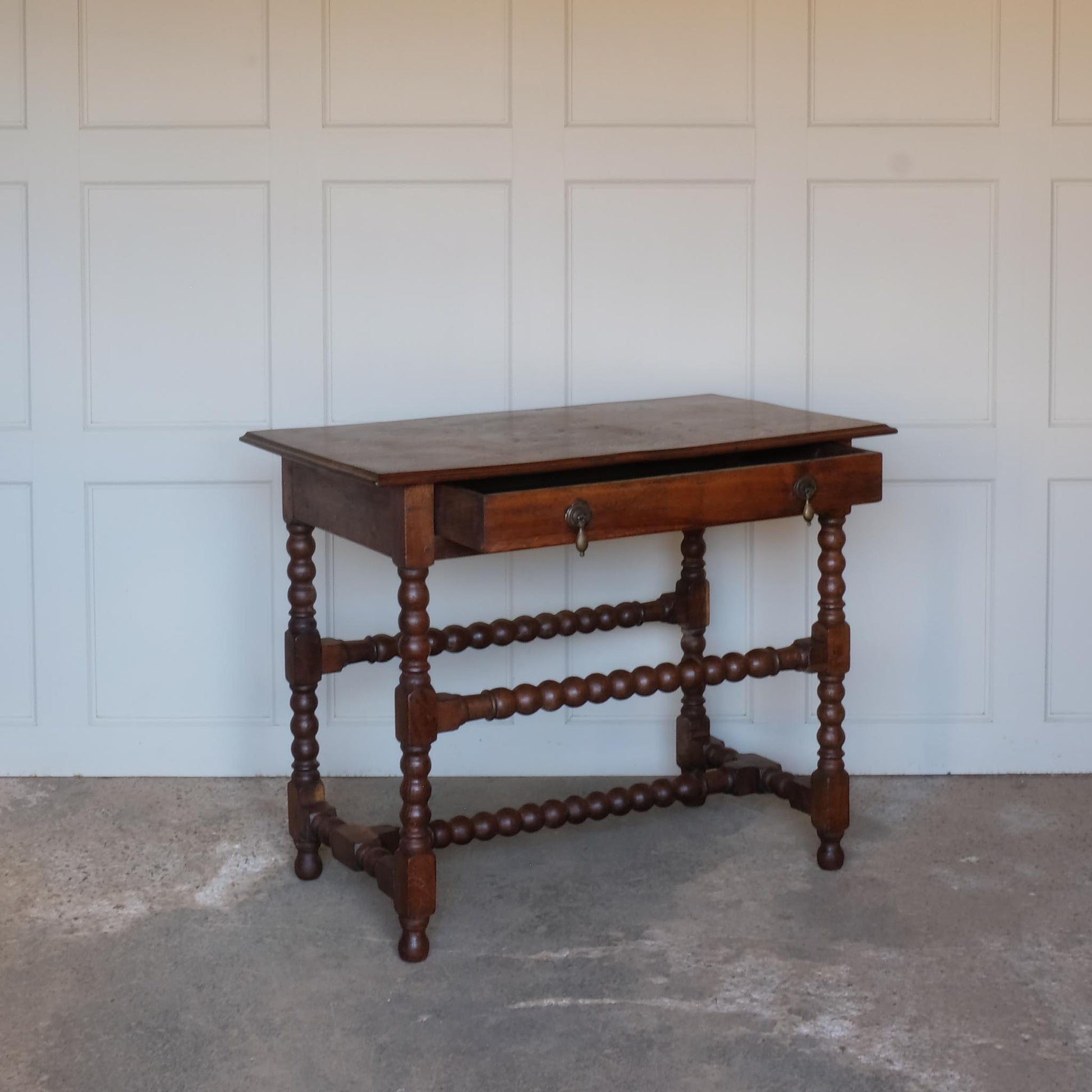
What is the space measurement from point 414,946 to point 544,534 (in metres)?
0.80

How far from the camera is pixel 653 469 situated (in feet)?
9.83

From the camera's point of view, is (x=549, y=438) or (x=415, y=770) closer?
(x=415, y=770)

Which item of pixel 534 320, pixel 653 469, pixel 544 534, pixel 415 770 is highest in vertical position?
pixel 534 320

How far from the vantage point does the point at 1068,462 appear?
3.70m

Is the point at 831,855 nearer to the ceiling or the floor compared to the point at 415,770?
nearer to the floor

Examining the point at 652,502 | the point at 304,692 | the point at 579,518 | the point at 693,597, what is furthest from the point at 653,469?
the point at 304,692

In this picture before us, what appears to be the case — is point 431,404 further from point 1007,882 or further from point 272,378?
point 1007,882

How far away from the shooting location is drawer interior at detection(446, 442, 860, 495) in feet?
9.34

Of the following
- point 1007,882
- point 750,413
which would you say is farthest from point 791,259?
point 1007,882

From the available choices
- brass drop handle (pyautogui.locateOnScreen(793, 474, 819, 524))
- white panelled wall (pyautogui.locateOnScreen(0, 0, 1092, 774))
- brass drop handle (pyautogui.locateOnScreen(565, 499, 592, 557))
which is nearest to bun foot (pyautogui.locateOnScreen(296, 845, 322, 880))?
white panelled wall (pyautogui.locateOnScreen(0, 0, 1092, 774))

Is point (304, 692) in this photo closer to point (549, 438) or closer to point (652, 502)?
point (549, 438)

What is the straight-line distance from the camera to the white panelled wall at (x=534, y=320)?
3.57 m

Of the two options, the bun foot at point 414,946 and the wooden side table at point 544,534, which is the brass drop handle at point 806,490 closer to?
the wooden side table at point 544,534

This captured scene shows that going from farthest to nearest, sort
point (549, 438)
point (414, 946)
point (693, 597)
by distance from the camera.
A: point (693, 597), point (549, 438), point (414, 946)
